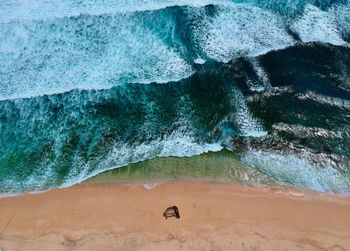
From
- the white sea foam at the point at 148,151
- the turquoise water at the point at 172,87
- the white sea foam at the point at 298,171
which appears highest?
the turquoise water at the point at 172,87

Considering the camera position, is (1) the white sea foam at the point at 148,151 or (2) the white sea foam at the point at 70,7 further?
(2) the white sea foam at the point at 70,7

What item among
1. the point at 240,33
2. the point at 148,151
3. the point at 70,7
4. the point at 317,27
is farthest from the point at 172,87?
the point at 317,27

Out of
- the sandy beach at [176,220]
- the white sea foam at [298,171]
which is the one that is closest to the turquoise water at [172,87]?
the white sea foam at [298,171]

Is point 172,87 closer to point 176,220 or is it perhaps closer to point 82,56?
point 82,56

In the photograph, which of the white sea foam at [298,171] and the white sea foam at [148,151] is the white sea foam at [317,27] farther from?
the white sea foam at [148,151]

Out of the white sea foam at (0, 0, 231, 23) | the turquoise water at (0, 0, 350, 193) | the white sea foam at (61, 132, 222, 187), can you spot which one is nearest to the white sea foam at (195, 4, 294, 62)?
the turquoise water at (0, 0, 350, 193)

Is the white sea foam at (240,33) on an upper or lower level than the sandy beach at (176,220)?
upper

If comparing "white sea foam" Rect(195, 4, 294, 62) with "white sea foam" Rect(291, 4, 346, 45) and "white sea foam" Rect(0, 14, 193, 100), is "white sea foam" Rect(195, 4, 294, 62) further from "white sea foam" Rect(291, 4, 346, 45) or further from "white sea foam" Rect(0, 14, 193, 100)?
"white sea foam" Rect(0, 14, 193, 100)
